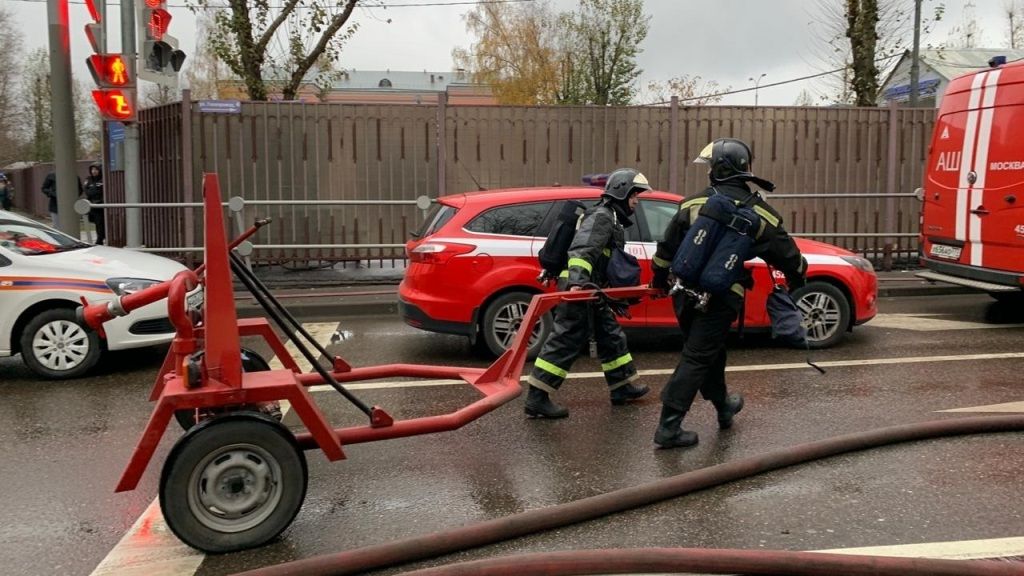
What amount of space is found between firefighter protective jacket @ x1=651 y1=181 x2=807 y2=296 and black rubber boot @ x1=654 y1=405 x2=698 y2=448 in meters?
0.80

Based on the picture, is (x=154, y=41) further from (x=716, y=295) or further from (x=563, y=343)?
(x=716, y=295)

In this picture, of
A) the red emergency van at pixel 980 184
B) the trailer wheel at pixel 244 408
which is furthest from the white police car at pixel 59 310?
the red emergency van at pixel 980 184

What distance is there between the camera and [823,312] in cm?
777

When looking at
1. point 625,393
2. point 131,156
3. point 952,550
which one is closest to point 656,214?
point 625,393

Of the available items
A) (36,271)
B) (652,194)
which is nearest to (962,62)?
(652,194)

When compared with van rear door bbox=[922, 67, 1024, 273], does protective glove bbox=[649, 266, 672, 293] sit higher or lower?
lower

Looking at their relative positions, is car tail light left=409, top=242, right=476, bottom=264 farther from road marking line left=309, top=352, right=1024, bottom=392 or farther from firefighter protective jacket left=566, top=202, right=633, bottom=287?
firefighter protective jacket left=566, top=202, right=633, bottom=287

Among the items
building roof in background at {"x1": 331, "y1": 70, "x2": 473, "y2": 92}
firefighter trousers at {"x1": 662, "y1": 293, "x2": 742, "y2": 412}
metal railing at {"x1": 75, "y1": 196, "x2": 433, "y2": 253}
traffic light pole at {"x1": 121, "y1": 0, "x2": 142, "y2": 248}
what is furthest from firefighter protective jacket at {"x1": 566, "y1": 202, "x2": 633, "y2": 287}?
building roof in background at {"x1": 331, "y1": 70, "x2": 473, "y2": 92}

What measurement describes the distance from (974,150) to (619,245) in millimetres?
5308

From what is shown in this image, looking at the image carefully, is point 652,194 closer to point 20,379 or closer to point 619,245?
point 619,245

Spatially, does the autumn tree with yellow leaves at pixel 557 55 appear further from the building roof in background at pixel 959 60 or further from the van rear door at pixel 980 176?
the van rear door at pixel 980 176

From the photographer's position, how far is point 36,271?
6848 millimetres

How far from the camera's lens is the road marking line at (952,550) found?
3547 mm

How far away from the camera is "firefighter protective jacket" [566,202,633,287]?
17.6 ft
